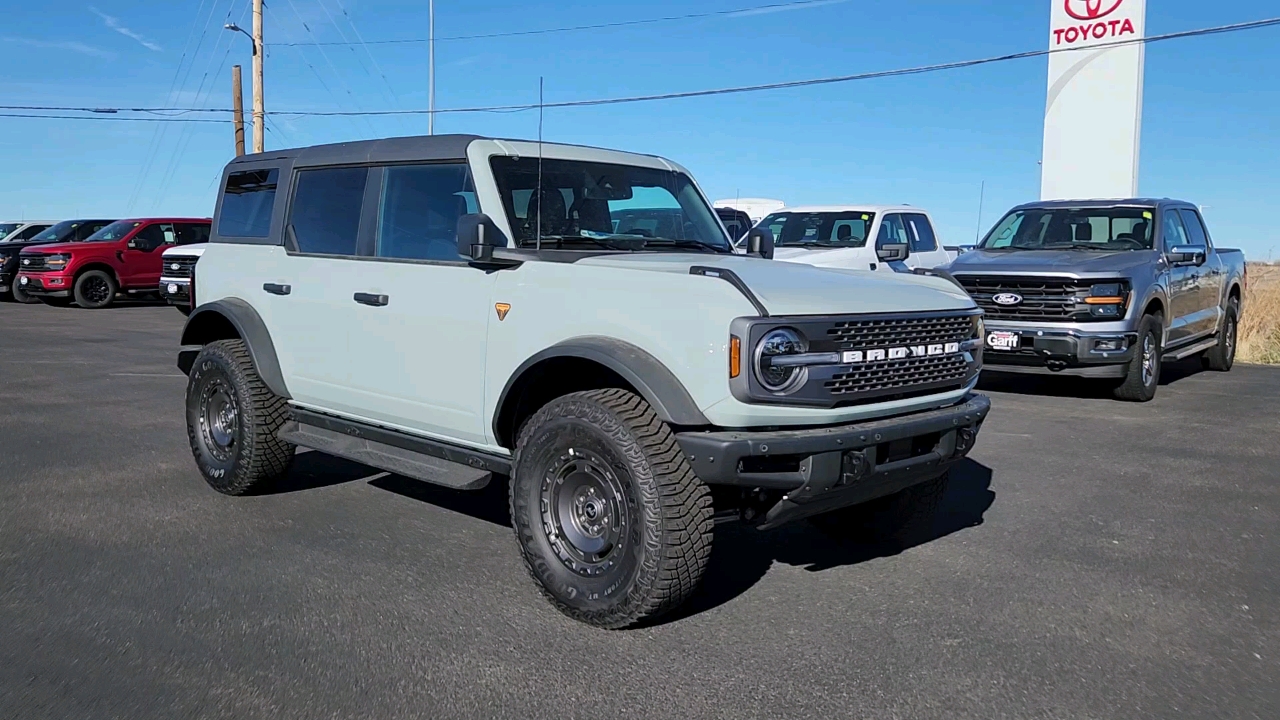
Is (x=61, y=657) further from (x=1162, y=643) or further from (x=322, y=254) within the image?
(x=1162, y=643)

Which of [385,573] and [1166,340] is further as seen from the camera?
[1166,340]

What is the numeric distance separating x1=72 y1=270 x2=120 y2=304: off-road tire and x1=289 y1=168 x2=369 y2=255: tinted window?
19008 millimetres

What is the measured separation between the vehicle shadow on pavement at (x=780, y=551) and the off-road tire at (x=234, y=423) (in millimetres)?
2529

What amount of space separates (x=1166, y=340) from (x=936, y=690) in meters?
8.64

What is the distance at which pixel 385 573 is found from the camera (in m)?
4.89

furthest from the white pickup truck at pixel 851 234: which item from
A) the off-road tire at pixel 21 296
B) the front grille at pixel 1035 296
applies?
the off-road tire at pixel 21 296

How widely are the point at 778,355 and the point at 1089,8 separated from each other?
25.1 m

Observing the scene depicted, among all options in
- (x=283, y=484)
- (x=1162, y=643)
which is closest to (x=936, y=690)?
(x=1162, y=643)

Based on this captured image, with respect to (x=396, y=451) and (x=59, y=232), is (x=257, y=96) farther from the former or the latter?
(x=396, y=451)

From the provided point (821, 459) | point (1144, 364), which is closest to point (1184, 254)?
point (1144, 364)

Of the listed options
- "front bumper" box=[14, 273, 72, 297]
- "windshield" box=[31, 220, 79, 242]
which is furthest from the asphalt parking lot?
"windshield" box=[31, 220, 79, 242]

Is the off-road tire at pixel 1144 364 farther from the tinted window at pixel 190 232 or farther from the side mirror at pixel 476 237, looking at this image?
the tinted window at pixel 190 232

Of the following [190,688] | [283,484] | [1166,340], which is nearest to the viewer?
[190,688]

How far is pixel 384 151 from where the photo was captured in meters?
5.64
